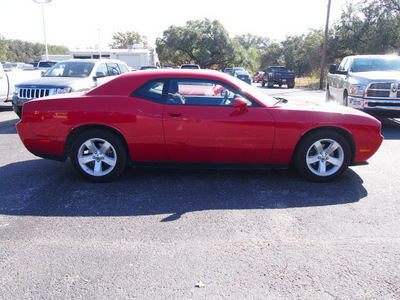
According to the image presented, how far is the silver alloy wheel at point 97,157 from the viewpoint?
4.51m

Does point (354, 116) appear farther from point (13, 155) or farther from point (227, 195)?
point (13, 155)

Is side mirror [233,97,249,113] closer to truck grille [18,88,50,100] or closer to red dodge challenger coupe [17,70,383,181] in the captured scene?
red dodge challenger coupe [17,70,383,181]

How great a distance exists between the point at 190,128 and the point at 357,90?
6232mm

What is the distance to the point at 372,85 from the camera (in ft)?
27.8

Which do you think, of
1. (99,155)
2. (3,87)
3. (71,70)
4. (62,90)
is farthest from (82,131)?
(3,87)

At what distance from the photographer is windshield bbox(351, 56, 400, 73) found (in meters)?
9.55

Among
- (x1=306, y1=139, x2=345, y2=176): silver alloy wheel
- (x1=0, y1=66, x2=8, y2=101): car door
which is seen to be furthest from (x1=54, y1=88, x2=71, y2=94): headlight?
(x1=306, y1=139, x2=345, y2=176): silver alloy wheel

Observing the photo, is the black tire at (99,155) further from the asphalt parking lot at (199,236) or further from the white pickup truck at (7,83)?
the white pickup truck at (7,83)

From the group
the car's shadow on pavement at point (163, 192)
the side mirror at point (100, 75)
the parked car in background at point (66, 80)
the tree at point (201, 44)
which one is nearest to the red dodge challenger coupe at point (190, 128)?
the car's shadow on pavement at point (163, 192)

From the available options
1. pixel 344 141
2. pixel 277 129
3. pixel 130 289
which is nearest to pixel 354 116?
pixel 344 141

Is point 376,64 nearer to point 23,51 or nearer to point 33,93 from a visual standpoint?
point 33,93

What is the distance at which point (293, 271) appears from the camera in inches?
104

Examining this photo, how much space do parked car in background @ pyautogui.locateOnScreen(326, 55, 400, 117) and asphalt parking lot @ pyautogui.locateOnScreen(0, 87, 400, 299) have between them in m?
4.07

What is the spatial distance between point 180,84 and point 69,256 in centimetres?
264
